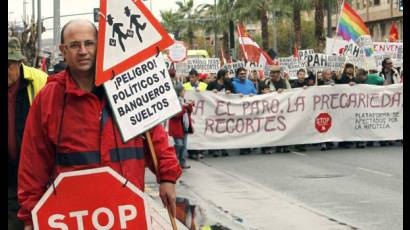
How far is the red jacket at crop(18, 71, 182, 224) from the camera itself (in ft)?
13.9

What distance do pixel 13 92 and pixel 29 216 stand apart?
0.94 metres

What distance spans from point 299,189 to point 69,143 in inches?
304

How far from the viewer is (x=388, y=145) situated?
18328mm

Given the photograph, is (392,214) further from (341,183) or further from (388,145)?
(388,145)

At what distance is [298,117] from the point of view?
17.9m

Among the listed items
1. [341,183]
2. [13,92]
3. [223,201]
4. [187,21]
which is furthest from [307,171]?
[187,21]

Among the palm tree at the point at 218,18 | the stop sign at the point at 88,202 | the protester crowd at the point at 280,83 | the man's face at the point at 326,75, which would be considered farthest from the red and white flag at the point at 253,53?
the palm tree at the point at 218,18

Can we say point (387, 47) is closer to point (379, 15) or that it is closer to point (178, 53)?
point (178, 53)

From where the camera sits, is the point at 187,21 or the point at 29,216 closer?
the point at 29,216

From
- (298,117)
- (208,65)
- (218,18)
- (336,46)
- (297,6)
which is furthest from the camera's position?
(218,18)

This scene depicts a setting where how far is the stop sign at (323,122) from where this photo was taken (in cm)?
1789

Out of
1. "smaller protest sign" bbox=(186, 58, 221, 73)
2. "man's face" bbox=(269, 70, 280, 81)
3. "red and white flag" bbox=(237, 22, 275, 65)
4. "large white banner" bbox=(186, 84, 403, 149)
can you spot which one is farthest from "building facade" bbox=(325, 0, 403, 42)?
"man's face" bbox=(269, 70, 280, 81)

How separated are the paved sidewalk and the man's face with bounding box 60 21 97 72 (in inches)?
180

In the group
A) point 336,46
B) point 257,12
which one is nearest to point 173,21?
point 257,12
